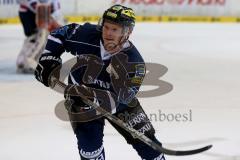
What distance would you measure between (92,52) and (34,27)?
5.54m

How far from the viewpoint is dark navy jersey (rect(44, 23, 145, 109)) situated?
137 inches

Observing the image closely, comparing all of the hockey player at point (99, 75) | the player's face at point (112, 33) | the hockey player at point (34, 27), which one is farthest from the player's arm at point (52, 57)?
the hockey player at point (34, 27)

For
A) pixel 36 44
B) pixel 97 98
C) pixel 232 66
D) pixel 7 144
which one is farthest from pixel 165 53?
pixel 97 98

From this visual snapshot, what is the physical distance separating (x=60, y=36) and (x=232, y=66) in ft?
19.9

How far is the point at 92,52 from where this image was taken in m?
3.50

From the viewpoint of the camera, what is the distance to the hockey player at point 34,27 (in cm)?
881

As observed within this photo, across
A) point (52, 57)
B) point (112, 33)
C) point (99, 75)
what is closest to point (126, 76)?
point (99, 75)

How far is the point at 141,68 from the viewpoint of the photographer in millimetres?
3482

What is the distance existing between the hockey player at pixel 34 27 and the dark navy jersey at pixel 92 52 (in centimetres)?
530

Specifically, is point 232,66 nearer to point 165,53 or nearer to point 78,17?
point 165,53

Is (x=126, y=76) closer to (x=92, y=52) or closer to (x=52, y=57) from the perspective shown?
(x=92, y=52)

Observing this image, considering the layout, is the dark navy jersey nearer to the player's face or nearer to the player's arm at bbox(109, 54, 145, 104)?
the player's arm at bbox(109, 54, 145, 104)

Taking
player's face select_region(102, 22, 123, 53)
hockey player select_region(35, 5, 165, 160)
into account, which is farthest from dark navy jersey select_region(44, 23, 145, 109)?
player's face select_region(102, 22, 123, 53)

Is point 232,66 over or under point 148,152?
under
